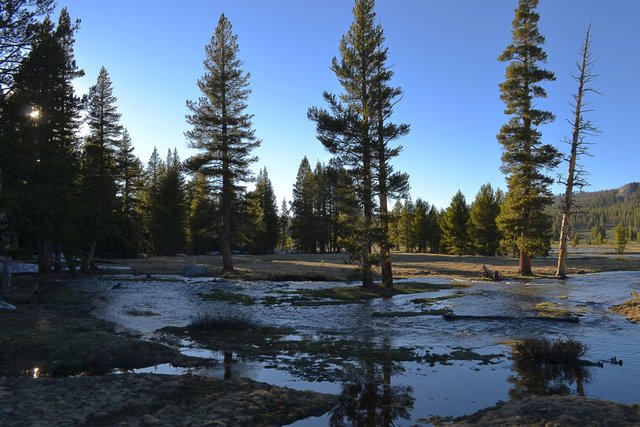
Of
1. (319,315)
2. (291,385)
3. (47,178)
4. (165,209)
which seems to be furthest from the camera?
(165,209)

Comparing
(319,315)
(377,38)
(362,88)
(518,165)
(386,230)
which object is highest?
(377,38)

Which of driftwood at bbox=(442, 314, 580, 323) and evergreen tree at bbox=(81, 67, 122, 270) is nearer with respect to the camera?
driftwood at bbox=(442, 314, 580, 323)

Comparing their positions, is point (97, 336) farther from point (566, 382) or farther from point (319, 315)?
point (566, 382)

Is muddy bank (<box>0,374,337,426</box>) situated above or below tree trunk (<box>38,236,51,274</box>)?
below

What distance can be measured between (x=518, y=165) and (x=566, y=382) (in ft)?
98.2

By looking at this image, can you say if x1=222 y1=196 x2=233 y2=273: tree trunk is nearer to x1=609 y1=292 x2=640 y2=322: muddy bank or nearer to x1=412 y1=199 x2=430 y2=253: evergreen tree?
x1=609 y1=292 x2=640 y2=322: muddy bank

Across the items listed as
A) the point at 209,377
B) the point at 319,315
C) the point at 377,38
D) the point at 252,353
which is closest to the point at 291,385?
the point at 209,377

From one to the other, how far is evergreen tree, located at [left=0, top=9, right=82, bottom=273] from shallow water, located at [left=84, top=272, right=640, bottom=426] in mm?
5471

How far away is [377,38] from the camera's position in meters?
28.4

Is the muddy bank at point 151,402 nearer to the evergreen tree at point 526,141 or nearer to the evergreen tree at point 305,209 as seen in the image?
the evergreen tree at point 526,141

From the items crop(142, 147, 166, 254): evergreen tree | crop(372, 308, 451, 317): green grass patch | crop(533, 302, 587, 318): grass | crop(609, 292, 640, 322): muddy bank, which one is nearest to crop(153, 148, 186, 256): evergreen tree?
crop(142, 147, 166, 254): evergreen tree

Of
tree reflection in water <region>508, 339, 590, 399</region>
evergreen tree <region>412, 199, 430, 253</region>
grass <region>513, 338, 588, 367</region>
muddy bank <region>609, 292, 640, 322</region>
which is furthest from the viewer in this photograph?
evergreen tree <region>412, 199, 430, 253</region>

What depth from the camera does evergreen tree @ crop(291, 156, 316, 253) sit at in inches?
3578

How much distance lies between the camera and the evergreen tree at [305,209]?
90875 mm
